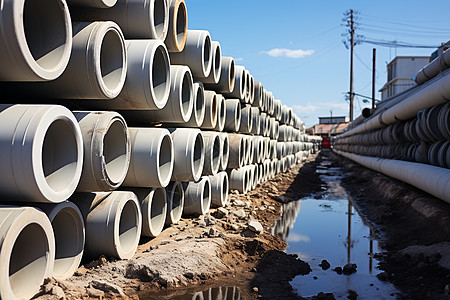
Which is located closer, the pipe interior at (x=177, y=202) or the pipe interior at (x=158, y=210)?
the pipe interior at (x=158, y=210)

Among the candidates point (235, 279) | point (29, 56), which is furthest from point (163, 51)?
point (235, 279)

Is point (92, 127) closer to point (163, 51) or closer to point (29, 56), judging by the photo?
point (29, 56)

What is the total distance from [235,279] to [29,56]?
124 inches

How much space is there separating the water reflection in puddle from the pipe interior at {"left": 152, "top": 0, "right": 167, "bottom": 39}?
3.65 metres

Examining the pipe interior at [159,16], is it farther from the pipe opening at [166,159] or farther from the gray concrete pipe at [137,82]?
the pipe opening at [166,159]

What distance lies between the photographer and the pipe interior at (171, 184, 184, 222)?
22.6 feet

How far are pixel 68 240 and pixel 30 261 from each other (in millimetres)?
665

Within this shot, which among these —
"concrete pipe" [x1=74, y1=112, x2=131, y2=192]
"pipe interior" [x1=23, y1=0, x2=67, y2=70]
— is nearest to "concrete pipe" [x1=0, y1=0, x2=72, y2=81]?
"pipe interior" [x1=23, y1=0, x2=67, y2=70]

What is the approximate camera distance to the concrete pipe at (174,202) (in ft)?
21.3

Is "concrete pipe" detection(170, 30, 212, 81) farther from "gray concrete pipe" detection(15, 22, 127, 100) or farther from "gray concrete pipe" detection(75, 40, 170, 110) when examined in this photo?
"gray concrete pipe" detection(15, 22, 127, 100)

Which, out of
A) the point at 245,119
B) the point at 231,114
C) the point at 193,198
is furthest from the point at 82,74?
the point at 245,119

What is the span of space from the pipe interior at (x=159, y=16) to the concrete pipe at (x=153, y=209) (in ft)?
6.91

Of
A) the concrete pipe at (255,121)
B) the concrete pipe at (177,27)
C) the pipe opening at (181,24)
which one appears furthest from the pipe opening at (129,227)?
the concrete pipe at (255,121)

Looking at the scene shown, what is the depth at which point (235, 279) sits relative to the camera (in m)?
4.79
